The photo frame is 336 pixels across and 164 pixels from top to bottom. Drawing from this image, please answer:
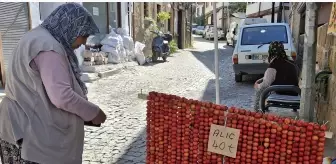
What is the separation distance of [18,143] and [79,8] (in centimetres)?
91

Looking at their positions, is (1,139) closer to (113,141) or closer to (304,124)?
(304,124)

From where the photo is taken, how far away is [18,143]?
6.52 feet

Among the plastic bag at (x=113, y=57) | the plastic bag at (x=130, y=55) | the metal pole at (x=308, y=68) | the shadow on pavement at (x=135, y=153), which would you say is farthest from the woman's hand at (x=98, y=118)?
the plastic bag at (x=130, y=55)

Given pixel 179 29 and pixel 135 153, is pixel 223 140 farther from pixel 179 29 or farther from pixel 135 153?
pixel 179 29

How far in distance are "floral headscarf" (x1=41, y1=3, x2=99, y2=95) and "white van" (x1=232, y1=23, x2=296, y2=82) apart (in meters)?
6.58

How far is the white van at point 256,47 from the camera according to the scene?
7984 mm

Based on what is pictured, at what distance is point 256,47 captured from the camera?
8109mm

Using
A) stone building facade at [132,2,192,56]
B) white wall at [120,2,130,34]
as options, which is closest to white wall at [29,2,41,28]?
white wall at [120,2,130,34]

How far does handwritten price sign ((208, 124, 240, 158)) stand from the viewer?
6.23 ft

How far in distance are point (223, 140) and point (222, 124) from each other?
10 centimetres

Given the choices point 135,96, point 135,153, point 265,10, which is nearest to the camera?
point 135,153

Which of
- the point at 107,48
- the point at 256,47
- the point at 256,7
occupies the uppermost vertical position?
the point at 256,7

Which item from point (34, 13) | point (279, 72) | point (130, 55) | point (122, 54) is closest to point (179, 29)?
point (130, 55)

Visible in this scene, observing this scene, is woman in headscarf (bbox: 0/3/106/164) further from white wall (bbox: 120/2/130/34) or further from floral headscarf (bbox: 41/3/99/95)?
white wall (bbox: 120/2/130/34)
